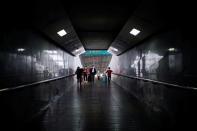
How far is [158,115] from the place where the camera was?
6980 millimetres

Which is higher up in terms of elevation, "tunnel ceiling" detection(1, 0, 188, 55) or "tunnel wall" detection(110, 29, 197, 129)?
"tunnel ceiling" detection(1, 0, 188, 55)

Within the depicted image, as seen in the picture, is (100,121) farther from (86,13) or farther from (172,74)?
(86,13)

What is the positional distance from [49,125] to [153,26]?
4.28 meters

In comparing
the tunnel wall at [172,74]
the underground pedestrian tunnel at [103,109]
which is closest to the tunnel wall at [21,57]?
the underground pedestrian tunnel at [103,109]

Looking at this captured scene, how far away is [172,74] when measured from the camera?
6512 millimetres

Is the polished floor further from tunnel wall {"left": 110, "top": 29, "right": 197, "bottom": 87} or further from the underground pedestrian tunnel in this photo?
tunnel wall {"left": 110, "top": 29, "right": 197, "bottom": 87}

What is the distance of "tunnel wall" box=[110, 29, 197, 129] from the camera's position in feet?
16.6

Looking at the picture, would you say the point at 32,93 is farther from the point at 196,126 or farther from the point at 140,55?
the point at 140,55

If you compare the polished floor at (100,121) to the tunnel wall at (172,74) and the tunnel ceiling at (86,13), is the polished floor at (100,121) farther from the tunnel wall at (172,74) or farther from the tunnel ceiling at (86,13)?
the tunnel ceiling at (86,13)

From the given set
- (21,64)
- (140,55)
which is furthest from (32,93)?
(140,55)

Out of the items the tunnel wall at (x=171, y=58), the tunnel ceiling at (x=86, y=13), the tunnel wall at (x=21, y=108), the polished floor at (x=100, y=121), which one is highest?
the tunnel ceiling at (x=86, y=13)

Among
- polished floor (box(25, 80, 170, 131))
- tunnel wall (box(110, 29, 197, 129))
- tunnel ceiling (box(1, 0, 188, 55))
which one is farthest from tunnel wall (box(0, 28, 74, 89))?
tunnel wall (box(110, 29, 197, 129))

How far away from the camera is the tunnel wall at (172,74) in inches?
199

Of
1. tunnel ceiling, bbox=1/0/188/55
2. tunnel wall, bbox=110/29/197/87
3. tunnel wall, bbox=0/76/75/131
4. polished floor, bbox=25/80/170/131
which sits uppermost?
tunnel ceiling, bbox=1/0/188/55
